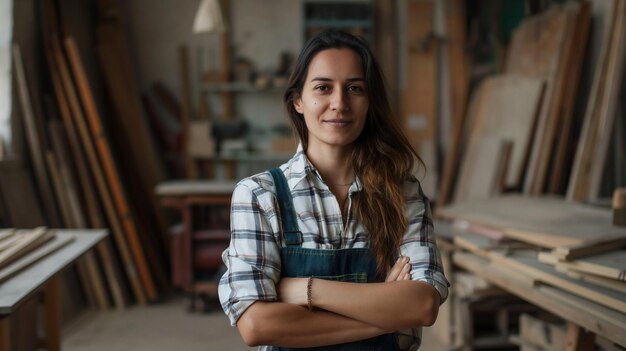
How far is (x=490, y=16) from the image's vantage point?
5645 millimetres

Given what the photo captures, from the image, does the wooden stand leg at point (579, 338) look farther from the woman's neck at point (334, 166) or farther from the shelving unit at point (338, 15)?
the shelving unit at point (338, 15)

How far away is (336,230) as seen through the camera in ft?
5.51

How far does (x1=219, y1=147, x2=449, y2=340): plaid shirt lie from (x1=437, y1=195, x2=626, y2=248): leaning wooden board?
1089 millimetres

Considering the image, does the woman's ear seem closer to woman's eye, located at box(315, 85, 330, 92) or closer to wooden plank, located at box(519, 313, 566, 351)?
woman's eye, located at box(315, 85, 330, 92)

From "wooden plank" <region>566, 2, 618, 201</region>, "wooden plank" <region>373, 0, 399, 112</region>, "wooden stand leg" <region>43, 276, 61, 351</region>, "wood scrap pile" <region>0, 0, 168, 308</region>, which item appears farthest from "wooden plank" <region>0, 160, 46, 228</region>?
"wooden plank" <region>566, 2, 618, 201</region>

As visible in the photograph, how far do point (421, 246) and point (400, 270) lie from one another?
0.10m

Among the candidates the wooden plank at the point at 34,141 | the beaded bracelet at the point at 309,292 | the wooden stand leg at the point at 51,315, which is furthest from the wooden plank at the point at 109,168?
the beaded bracelet at the point at 309,292

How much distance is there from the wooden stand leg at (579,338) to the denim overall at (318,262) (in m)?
1.04

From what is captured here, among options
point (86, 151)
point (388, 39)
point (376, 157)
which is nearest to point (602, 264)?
point (376, 157)

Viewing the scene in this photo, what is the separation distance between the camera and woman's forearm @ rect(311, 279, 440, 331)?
1563 millimetres

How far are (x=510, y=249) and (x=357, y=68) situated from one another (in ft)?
5.25

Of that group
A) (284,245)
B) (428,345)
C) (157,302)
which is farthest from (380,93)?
(157,302)

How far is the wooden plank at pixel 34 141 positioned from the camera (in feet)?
14.2

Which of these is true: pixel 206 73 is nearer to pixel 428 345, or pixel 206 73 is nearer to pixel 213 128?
pixel 213 128
